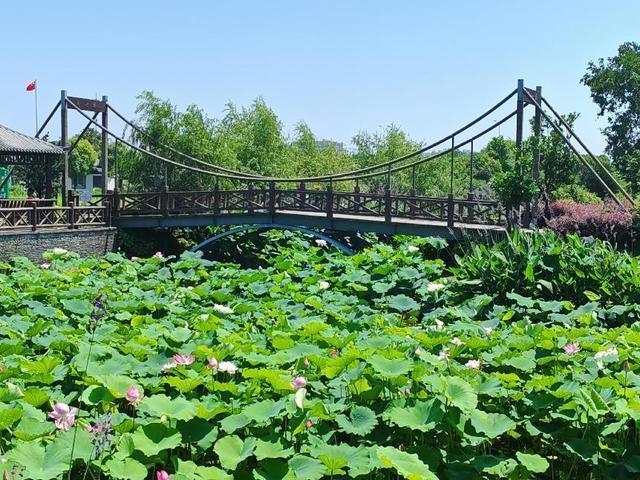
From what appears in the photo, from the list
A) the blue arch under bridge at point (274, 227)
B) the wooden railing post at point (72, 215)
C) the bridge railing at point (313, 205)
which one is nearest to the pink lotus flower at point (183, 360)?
the bridge railing at point (313, 205)

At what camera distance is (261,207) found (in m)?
21.1

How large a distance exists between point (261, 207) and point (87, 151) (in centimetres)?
3949

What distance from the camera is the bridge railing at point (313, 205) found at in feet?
57.0

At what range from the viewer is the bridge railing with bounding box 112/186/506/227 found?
1738 cm

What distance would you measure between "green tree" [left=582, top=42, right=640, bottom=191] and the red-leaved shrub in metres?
17.6

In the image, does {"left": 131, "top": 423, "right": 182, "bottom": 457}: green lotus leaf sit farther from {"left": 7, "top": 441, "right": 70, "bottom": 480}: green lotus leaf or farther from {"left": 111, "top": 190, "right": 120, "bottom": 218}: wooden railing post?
{"left": 111, "top": 190, "right": 120, "bottom": 218}: wooden railing post

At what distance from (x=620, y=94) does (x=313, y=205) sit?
64.1 ft

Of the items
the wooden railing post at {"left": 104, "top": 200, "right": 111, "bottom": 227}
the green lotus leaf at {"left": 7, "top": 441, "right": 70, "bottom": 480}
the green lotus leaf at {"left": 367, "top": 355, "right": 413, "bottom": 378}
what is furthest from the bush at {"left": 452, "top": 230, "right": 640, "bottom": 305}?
the wooden railing post at {"left": 104, "top": 200, "right": 111, "bottom": 227}

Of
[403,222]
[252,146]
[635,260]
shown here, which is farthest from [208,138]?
[635,260]

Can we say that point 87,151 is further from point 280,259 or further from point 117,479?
point 117,479

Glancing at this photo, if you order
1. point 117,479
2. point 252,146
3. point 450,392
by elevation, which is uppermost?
point 252,146

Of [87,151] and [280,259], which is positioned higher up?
[87,151]

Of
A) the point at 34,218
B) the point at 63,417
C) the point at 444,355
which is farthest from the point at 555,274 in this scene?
the point at 34,218

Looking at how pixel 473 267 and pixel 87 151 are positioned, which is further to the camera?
pixel 87 151
